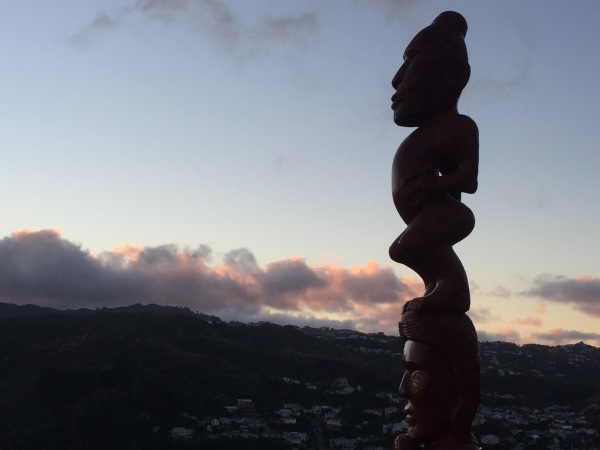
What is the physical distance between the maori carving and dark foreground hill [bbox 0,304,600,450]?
36.1 meters

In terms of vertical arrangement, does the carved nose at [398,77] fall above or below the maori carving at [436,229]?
above

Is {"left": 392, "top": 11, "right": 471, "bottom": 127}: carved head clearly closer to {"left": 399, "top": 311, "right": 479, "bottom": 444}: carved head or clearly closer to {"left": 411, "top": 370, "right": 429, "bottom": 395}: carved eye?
{"left": 399, "top": 311, "right": 479, "bottom": 444}: carved head

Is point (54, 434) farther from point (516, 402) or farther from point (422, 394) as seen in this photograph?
point (422, 394)

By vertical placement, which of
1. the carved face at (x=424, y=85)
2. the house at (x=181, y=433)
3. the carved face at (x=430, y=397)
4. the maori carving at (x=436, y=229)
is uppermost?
the carved face at (x=424, y=85)

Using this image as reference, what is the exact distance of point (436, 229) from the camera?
886 centimetres

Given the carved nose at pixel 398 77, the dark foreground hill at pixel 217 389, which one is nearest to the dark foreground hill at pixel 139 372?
the dark foreground hill at pixel 217 389

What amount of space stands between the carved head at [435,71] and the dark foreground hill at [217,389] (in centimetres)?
3619

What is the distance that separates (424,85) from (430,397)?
371 cm

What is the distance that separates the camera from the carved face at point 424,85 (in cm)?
957

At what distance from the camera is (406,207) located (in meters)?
9.30

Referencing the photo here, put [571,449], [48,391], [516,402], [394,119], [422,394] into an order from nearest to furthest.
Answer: [422,394] → [394,119] → [571,449] → [48,391] → [516,402]

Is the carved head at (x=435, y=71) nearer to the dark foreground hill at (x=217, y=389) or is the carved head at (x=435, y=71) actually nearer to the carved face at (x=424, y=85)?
the carved face at (x=424, y=85)

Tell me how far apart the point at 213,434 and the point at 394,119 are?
1579 inches

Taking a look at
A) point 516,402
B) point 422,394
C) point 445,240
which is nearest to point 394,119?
point 445,240
